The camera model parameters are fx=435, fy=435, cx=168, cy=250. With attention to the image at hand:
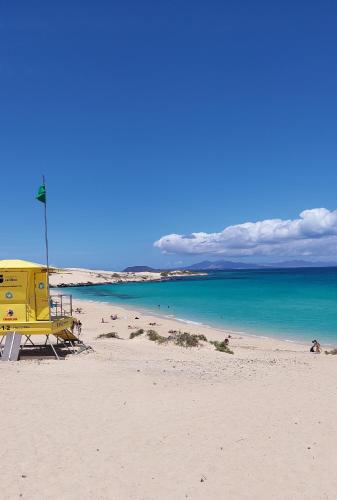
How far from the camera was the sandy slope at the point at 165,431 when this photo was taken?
8547mm

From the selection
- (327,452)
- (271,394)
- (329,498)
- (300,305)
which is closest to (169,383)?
(271,394)

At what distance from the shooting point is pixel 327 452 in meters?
10.2

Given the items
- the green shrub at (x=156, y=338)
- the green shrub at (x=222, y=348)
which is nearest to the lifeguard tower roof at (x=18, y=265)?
the green shrub at (x=156, y=338)

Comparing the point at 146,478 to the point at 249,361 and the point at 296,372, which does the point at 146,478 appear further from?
the point at 249,361

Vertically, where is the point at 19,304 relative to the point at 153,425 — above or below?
above

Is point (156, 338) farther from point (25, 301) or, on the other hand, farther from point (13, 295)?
point (13, 295)

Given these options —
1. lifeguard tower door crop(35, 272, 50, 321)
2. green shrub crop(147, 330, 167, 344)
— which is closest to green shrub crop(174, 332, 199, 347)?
green shrub crop(147, 330, 167, 344)

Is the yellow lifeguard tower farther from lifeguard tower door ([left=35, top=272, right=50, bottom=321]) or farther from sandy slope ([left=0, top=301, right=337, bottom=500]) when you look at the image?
sandy slope ([left=0, top=301, right=337, bottom=500])

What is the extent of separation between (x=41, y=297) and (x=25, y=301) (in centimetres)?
70

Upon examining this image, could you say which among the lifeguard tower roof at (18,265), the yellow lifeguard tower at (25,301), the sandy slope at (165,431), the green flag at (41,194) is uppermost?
the green flag at (41,194)

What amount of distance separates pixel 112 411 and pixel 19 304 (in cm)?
865

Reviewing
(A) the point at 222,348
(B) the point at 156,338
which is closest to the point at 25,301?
(B) the point at 156,338

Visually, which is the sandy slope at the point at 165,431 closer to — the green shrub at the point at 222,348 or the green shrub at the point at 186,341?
the green shrub at the point at 222,348

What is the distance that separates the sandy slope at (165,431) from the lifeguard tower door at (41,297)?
7.77 feet
